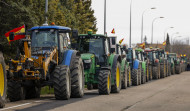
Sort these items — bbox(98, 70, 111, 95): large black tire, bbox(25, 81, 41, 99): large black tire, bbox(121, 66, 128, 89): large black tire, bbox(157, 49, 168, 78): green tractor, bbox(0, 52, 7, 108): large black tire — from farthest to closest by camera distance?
bbox(157, 49, 168, 78): green tractor < bbox(121, 66, 128, 89): large black tire < bbox(98, 70, 111, 95): large black tire < bbox(25, 81, 41, 99): large black tire < bbox(0, 52, 7, 108): large black tire

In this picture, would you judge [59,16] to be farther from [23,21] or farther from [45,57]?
[45,57]

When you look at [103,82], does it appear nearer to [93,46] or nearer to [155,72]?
[93,46]

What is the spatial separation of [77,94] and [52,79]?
5.30 feet

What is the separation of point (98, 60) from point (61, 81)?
5566 mm

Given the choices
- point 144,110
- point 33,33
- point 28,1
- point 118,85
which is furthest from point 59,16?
point 144,110

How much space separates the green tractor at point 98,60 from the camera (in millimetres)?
A: 20797

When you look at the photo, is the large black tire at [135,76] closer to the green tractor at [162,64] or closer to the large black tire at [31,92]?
the large black tire at [31,92]

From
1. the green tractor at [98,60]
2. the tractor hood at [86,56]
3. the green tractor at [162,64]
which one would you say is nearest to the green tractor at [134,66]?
the green tractor at [98,60]

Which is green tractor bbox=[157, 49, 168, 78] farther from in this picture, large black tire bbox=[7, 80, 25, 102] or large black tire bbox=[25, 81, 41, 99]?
large black tire bbox=[7, 80, 25, 102]

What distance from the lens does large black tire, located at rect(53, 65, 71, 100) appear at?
16203 mm

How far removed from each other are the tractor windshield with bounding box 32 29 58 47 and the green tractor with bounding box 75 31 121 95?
3.39 meters

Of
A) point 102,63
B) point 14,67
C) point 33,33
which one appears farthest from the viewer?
point 102,63

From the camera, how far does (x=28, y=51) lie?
53.4 feet

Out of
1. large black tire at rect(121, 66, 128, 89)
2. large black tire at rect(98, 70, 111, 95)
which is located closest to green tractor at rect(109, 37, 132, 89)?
large black tire at rect(121, 66, 128, 89)
